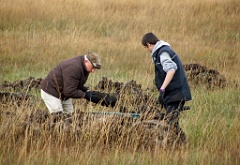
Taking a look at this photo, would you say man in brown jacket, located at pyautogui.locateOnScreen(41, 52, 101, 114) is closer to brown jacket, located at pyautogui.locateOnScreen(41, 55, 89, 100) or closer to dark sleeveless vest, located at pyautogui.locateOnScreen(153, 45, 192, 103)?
brown jacket, located at pyautogui.locateOnScreen(41, 55, 89, 100)

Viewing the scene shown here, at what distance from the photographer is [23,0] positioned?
61.4ft

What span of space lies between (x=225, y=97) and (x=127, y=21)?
27.8ft

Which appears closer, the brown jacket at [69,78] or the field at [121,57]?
the field at [121,57]

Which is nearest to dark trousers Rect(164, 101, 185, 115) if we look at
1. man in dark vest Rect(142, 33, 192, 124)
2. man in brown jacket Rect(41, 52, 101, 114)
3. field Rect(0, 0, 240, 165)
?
man in dark vest Rect(142, 33, 192, 124)

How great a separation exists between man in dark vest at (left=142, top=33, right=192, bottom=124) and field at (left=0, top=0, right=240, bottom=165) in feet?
1.31

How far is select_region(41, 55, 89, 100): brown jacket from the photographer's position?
8016 mm

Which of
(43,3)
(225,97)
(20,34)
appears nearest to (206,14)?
(43,3)

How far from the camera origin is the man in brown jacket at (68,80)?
7.99 metres

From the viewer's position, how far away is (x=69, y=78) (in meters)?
8.04

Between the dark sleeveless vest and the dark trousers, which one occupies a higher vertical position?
the dark sleeveless vest

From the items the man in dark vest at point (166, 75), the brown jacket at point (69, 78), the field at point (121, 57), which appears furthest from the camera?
the brown jacket at point (69, 78)

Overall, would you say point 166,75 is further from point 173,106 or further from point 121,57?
point 121,57

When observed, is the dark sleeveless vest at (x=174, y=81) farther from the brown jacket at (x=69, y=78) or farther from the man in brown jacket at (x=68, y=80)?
the brown jacket at (x=69, y=78)

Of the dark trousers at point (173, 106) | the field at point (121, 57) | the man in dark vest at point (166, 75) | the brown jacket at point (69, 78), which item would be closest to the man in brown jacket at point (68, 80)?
the brown jacket at point (69, 78)
